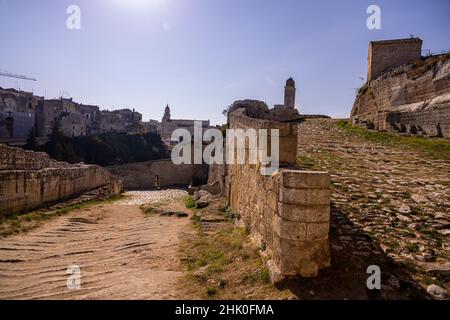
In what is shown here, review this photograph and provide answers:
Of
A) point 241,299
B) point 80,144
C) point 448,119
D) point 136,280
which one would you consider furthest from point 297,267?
point 80,144

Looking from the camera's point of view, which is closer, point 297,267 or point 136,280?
point 297,267

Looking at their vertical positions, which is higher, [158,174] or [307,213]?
[307,213]

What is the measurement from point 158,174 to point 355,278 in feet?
98.4

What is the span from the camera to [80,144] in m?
47.7

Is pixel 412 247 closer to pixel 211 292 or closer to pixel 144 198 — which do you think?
pixel 211 292

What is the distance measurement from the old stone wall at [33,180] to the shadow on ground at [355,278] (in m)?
8.40

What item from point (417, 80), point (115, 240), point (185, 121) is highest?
point (185, 121)

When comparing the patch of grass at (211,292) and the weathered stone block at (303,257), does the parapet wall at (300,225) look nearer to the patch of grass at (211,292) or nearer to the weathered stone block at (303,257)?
the weathered stone block at (303,257)

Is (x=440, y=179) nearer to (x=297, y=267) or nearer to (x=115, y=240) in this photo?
(x=297, y=267)

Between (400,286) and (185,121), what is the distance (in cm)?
9009

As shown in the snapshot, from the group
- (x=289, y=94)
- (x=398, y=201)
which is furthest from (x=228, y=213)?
(x=289, y=94)

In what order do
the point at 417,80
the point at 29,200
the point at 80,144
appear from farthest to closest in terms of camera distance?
the point at 80,144 → the point at 417,80 → the point at 29,200

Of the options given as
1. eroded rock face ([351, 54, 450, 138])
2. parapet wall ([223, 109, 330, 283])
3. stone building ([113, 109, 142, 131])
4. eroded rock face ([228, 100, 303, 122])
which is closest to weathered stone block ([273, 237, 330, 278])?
parapet wall ([223, 109, 330, 283])

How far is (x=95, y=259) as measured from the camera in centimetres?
594
